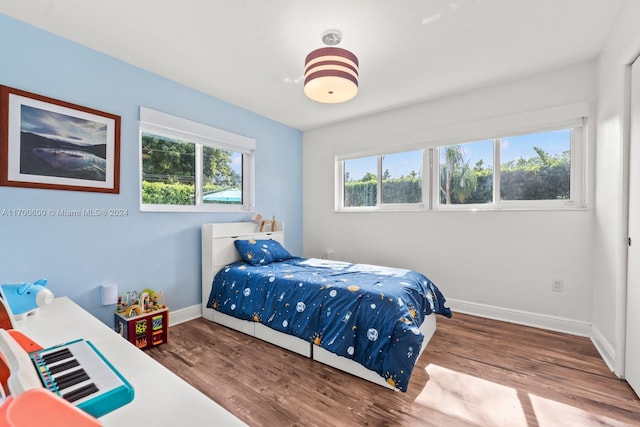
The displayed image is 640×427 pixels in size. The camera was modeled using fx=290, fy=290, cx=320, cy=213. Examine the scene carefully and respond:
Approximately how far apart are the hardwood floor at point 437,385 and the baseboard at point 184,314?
13.4 inches

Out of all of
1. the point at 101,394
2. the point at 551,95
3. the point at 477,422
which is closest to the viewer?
the point at 101,394

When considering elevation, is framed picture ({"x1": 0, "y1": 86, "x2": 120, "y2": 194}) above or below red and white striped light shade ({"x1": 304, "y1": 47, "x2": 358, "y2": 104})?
below

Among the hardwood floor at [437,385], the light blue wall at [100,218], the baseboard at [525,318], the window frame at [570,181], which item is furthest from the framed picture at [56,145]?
the baseboard at [525,318]

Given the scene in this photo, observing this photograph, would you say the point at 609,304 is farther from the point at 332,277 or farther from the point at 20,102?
the point at 20,102

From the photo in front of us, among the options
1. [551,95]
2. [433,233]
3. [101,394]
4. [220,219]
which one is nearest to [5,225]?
[220,219]

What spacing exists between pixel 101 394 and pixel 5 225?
6.70 ft

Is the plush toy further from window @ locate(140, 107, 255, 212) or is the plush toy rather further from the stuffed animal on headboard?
the stuffed animal on headboard

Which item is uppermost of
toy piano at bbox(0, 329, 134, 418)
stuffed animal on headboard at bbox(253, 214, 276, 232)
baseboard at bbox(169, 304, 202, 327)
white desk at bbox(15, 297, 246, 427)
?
stuffed animal on headboard at bbox(253, 214, 276, 232)

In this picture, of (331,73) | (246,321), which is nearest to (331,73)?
(331,73)

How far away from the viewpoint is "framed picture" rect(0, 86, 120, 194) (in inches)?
77.9

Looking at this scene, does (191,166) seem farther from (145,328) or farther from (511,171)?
(511,171)

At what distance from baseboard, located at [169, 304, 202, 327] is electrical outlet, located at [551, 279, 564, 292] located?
349 centimetres

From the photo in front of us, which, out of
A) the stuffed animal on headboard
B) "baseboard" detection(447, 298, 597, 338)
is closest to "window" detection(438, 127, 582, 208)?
"baseboard" detection(447, 298, 597, 338)

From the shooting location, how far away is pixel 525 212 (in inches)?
111
